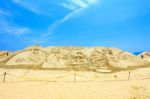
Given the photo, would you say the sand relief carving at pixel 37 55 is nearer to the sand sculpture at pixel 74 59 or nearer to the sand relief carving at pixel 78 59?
the sand sculpture at pixel 74 59

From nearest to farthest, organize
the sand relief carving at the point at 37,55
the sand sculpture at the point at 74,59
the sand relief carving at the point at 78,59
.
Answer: the sand sculpture at the point at 74,59
the sand relief carving at the point at 37,55
the sand relief carving at the point at 78,59

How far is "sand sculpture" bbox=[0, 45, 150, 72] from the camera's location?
59.3ft

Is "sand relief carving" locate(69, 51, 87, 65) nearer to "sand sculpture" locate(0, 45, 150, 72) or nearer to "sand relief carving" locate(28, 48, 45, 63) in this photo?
"sand sculpture" locate(0, 45, 150, 72)

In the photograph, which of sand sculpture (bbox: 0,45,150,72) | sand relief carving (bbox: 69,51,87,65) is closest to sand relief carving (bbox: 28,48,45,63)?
sand sculpture (bbox: 0,45,150,72)

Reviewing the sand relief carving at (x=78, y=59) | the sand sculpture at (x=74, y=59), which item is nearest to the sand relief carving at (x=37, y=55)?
the sand sculpture at (x=74, y=59)

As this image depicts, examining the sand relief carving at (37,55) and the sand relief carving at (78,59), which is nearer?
the sand relief carving at (37,55)

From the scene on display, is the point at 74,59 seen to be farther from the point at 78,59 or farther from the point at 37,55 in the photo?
the point at 37,55

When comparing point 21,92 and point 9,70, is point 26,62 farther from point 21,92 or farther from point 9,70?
point 21,92

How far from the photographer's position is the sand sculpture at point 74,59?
59.3ft

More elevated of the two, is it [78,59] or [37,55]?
[37,55]

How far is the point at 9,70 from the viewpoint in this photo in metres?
16.6

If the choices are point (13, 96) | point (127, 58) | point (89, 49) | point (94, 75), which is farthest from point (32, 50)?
point (13, 96)

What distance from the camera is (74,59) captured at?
19719mm

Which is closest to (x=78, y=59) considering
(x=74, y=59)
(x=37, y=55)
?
(x=74, y=59)
